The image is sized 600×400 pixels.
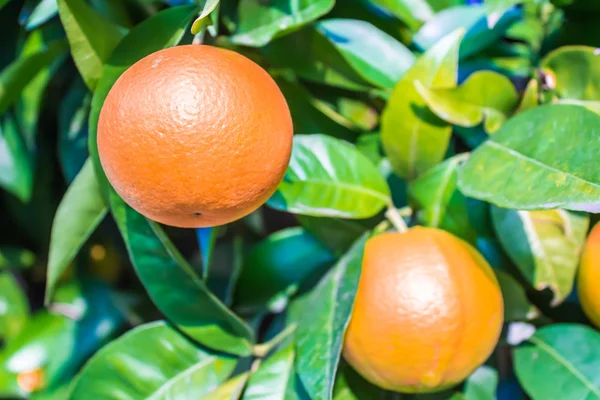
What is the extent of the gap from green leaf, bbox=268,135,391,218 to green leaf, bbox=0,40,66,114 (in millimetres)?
382

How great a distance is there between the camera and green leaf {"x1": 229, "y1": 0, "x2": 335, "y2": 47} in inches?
22.9

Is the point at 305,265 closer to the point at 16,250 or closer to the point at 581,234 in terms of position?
the point at 581,234

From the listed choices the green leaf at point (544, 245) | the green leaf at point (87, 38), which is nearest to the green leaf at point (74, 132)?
the green leaf at point (87, 38)

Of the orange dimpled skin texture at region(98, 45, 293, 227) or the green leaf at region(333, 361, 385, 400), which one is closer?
the orange dimpled skin texture at region(98, 45, 293, 227)

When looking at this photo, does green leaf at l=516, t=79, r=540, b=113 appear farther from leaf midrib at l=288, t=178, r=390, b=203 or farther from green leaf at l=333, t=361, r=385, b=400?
green leaf at l=333, t=361, r=385, b=400

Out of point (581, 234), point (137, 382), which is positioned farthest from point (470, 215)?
point (137, 382)

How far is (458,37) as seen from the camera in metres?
0.58

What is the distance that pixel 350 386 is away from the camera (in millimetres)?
628

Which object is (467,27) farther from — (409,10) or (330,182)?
(330,182)

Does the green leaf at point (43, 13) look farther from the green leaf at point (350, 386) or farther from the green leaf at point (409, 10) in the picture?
the green leaf at point (350, 386)

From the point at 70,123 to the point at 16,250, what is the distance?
0.42 m

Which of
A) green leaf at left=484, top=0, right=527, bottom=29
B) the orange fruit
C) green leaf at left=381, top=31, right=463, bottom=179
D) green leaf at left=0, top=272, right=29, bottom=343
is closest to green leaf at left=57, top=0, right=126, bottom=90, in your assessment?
green leaf at left=381, top=31, right=463, bottom=179

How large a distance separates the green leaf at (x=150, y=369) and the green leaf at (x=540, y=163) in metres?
0.38

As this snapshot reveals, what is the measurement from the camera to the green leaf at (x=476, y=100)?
56 centimetres
